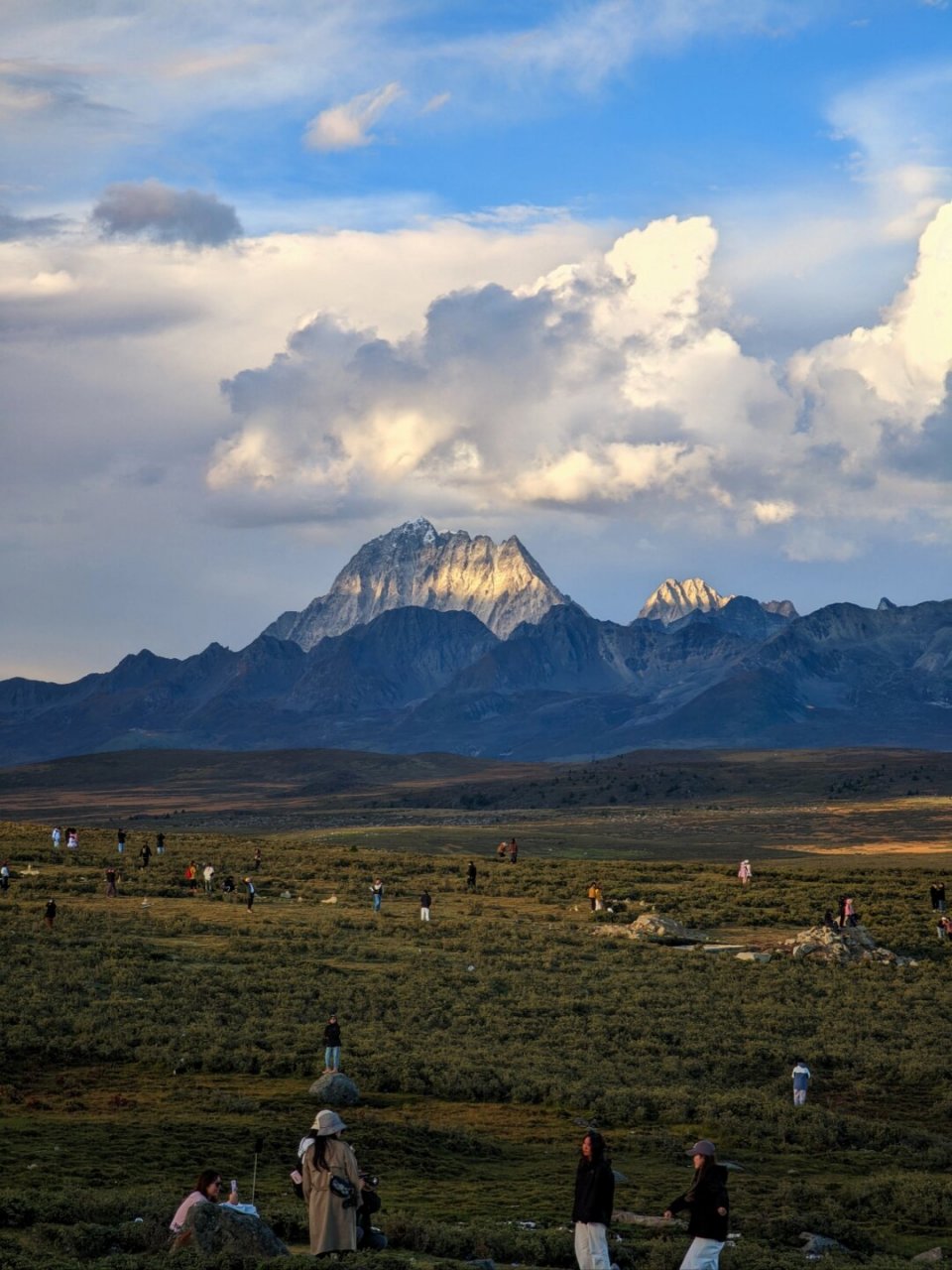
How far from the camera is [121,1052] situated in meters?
35.7

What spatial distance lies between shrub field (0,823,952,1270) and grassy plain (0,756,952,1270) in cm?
9

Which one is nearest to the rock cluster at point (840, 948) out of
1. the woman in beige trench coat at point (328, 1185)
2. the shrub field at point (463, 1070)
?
the shrub field at point (463, 1070)

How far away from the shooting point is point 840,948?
55625 mm

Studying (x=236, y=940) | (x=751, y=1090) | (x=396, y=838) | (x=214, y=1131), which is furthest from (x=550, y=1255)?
(x=396, y=838)

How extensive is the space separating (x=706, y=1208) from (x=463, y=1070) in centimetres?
1897

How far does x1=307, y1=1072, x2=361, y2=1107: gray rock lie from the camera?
30.9 meters

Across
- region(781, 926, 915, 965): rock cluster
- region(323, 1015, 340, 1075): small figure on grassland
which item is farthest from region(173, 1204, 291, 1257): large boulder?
region(781, 926, 915, 965): rock cluster

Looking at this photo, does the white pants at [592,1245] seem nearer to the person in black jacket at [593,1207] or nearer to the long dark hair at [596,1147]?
the person in black jacket at [593,1207]

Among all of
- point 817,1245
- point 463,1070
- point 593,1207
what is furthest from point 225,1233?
point 463,1070

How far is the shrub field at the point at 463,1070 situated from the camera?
75.5ft

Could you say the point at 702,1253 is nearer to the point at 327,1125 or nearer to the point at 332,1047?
the point at 327,1125

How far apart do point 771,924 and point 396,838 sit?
178 ft

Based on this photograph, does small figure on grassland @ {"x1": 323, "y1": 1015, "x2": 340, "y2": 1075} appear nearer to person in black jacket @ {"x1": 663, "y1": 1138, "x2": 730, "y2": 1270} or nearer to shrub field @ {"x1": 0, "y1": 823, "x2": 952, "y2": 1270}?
shrub field @ {"x1": 0, "y1": 823, "x2": 952, "y2": 1270}

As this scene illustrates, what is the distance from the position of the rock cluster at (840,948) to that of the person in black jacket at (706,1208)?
3927 centimetres
